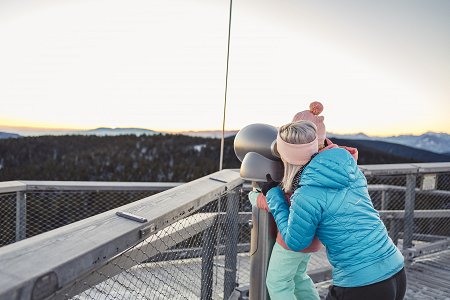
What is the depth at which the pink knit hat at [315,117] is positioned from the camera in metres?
2.32

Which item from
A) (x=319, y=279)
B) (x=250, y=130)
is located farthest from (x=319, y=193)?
(x=319, y=279)

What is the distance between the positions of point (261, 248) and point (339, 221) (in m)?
0.57

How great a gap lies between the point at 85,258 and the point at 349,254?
1.14 meters

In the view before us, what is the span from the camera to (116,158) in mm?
18156

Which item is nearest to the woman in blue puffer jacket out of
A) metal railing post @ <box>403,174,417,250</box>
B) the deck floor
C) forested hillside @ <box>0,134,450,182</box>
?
the deck floor

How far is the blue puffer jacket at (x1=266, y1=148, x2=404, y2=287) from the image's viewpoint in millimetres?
1639

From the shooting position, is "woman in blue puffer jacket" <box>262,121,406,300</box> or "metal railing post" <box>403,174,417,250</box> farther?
"metal railing post" <box>403,174,417,250</box>

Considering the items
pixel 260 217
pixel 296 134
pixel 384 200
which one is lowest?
pixel 384 200

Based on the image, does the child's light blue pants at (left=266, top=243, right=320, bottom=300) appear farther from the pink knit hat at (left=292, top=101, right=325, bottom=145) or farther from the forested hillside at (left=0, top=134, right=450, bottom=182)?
the forested hillside at (left=0, top=134, right=450, bottom=182)

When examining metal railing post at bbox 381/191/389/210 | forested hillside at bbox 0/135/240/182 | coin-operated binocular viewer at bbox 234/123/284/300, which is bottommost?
forested hillside at bbox 0/135/240/182

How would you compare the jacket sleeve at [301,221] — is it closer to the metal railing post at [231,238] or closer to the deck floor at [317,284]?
the metal railing post at [231,238]

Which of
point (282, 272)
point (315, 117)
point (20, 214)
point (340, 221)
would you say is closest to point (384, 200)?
point (315, 117)

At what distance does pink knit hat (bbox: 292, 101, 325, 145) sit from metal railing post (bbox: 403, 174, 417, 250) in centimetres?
205

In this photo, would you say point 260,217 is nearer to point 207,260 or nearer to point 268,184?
point 268,184
